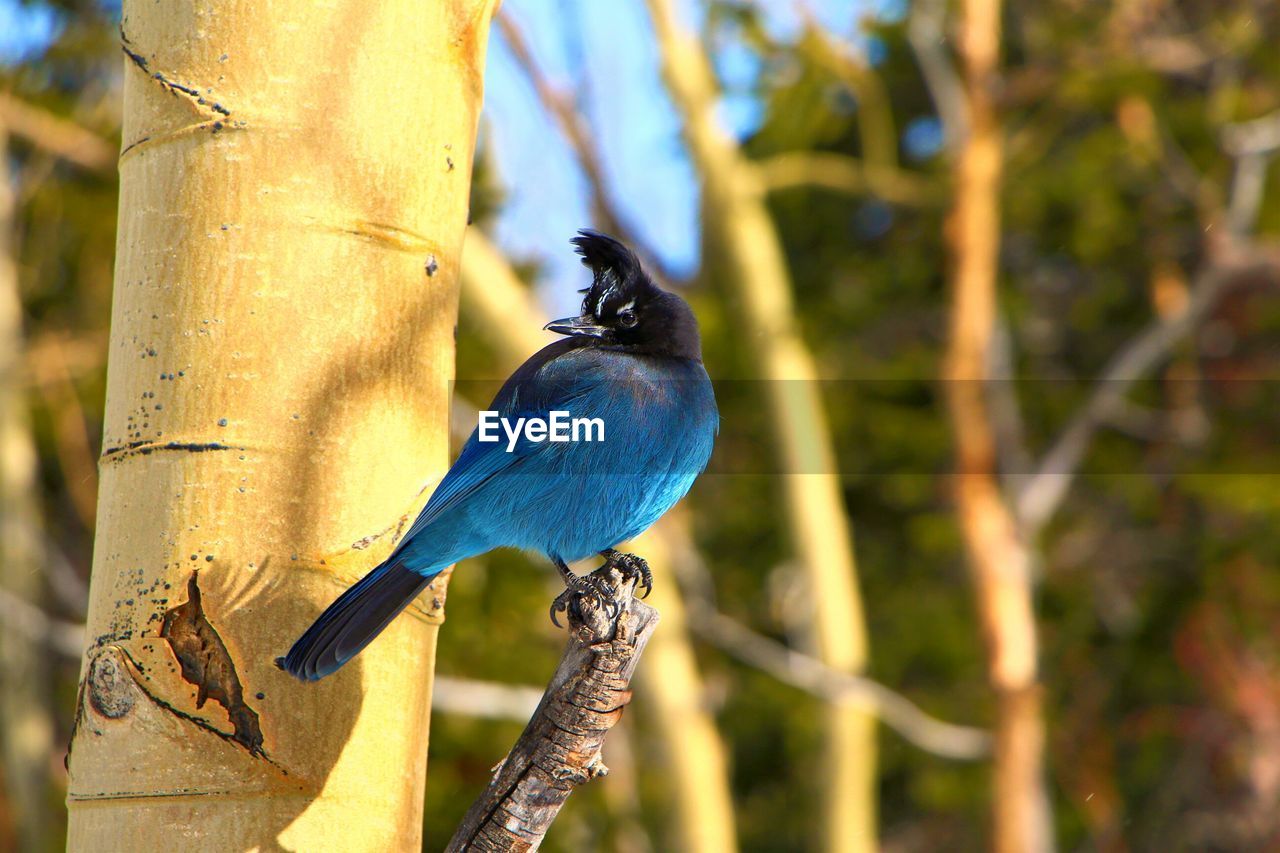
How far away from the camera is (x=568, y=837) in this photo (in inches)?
282

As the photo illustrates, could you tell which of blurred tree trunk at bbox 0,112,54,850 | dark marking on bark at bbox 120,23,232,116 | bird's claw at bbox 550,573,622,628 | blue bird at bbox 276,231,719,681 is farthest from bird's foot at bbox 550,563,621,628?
blurred tree trunk at bbox 0,112,54,850

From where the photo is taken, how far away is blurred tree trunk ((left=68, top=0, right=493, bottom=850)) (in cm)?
125

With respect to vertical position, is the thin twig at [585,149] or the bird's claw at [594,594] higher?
the thin twig at [585,149]

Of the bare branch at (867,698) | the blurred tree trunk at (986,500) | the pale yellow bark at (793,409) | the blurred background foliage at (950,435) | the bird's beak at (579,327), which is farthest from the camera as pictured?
the blurred background foliage at (950,435)

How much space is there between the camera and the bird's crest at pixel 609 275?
215 cm

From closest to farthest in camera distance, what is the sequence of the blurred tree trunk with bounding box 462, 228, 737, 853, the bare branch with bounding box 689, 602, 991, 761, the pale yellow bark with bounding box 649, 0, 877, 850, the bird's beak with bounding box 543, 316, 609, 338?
the bird's beak with bounding box 543, 316, 609, 338
the blurred tree trunk with bounding box 462, 228, 737, 853
the bare branch with bounding box 689, 602, 991, 761
the pale yellow bark with bounding box 649, 0, 877, 850

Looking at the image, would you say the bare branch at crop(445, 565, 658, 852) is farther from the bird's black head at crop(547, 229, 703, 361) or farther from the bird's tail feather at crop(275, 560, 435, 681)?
the bird's black head at crop(547, 229, 703, 361)

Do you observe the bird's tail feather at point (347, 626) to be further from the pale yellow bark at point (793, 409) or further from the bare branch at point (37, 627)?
the bare branch at point (37, 627)

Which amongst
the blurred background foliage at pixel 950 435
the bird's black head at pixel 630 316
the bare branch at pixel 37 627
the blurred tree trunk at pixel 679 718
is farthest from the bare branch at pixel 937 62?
the bare branch at pixel 37 627

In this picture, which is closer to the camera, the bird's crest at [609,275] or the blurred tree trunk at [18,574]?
the bird's crest at [609,275]

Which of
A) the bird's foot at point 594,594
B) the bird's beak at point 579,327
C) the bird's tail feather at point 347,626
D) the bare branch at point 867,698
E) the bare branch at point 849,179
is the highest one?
the bare branch at point 849,179

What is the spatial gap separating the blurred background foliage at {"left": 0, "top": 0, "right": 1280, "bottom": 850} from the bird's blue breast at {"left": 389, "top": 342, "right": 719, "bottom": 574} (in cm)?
385

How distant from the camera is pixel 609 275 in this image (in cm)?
225

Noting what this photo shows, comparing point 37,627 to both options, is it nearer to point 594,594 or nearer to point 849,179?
point 849,179
